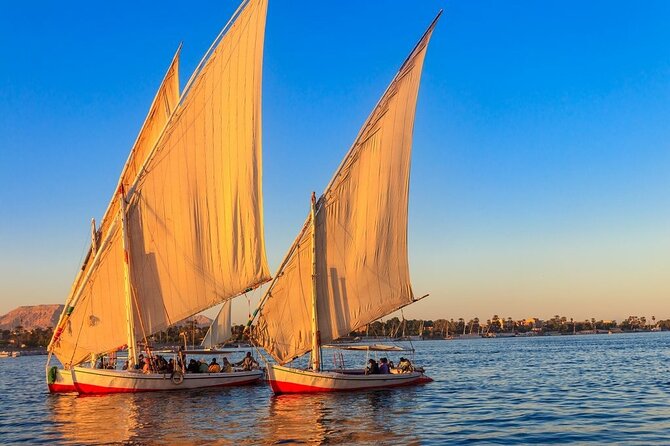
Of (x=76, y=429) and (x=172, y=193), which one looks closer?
(x=76, y=429)

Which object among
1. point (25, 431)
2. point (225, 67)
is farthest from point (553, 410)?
point (225, 67)

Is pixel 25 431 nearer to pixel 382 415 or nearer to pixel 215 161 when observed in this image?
pixel 382 415

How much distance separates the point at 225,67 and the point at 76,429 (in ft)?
68.3

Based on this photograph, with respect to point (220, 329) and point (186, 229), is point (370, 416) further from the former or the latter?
point (220, 329)

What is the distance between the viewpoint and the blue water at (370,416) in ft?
84.7

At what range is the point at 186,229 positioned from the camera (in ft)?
137

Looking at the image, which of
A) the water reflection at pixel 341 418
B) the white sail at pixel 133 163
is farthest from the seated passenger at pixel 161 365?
the water reflection at pixel 341 418

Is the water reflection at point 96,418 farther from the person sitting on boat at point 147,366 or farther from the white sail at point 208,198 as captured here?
the white sail at point 208,198

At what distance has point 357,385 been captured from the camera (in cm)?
4025

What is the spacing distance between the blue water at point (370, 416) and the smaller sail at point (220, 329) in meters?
→ 14.7

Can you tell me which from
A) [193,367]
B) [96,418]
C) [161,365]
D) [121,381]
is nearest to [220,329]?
[193,367]

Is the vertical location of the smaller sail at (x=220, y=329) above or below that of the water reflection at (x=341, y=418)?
above

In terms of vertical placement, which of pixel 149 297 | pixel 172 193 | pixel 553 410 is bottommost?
pixel 553 410

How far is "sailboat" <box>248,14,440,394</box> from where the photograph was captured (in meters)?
39.6
